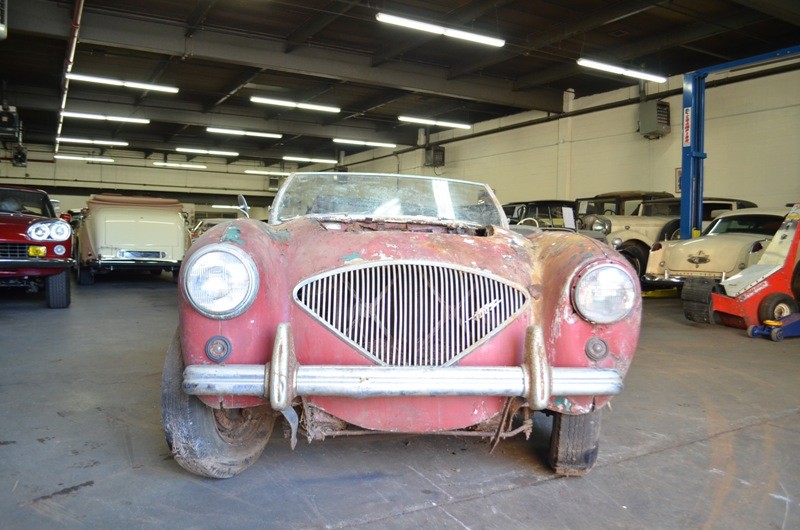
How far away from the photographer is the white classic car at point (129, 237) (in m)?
9.70

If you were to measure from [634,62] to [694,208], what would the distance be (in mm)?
4969

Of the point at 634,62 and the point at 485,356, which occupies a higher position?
the point at 634,62

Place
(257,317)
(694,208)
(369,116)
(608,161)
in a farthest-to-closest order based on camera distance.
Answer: (369,116) → (608,161) → (694,208) → (257,317)

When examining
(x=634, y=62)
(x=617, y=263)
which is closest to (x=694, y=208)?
(x=634, y=62)

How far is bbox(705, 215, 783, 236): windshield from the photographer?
7.81 metres

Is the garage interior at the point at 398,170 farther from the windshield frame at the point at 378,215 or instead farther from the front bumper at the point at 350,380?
the windshield frame at the point at 378,215

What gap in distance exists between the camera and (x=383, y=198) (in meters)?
3.41

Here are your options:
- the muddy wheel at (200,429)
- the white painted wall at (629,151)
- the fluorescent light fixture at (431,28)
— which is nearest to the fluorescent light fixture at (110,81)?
the fluorescent light fixture at (431,28)

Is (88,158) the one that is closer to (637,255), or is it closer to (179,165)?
(179,165)

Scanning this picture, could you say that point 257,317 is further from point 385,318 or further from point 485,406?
point 485,406

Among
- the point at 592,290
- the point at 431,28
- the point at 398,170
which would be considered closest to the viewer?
the point at 592,290

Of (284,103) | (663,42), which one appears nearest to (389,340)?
(663,42)

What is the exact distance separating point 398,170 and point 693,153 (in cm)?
1486

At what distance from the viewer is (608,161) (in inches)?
579
